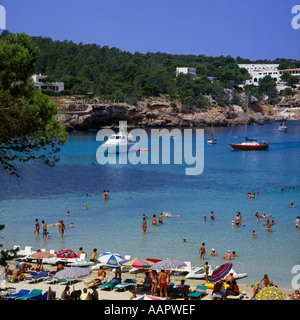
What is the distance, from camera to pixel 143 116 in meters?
85.2

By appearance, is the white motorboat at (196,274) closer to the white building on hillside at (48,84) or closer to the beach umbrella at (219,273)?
the beach umbrella at (219,273)

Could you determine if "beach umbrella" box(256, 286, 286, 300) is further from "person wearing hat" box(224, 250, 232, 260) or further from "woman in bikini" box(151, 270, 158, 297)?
"person wearing hat" box(224, 250, 232, 260)

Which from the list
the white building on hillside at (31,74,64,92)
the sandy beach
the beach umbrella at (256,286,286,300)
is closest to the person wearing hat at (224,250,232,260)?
the sandy beach

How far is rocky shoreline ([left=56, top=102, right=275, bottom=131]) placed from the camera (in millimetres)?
73750

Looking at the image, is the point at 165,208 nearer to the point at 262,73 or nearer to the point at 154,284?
the point at 154,284

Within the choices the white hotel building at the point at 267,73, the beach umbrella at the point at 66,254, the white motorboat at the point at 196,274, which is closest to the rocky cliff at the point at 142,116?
the white hotel building at the point at 267,73

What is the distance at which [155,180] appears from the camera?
3334 centimetres

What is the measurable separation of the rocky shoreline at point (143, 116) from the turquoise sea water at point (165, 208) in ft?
104

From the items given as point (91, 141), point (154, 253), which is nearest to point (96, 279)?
point (154, 253)

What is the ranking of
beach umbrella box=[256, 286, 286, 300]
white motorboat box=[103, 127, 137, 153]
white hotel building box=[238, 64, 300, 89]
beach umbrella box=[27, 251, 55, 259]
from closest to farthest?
beach umbrella box=[256, 286, 286, 300] → beach umbrella box=[27, 251, 55, 259] → white motorboat box=[103, 127, 137, 153] → white hotel building box=[238, 64, 300, 89]

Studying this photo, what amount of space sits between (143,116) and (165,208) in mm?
61721

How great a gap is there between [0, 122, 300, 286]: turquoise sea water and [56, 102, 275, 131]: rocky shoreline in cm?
3173
